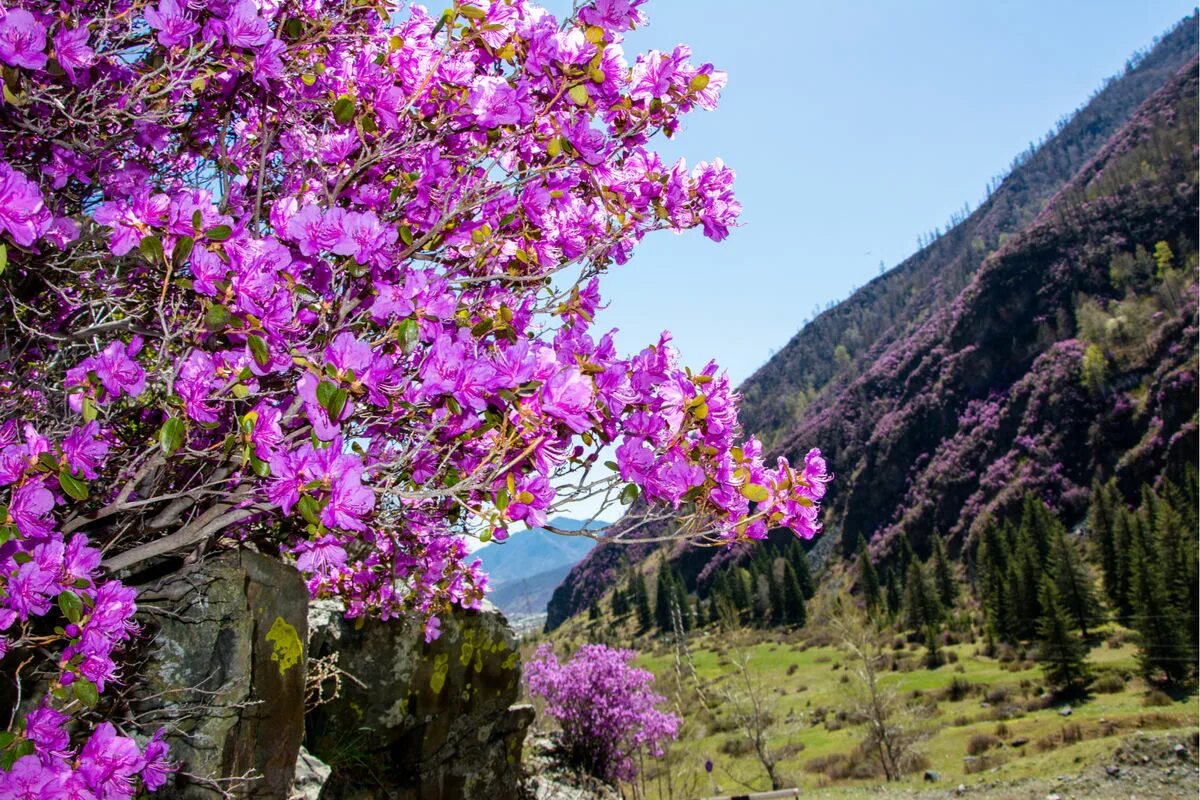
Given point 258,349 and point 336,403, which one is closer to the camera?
point 336,403

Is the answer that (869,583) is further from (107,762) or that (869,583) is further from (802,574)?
(107,762)

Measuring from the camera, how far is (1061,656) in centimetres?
3288

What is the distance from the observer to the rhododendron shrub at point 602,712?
12.4m

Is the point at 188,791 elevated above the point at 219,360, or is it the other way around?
the point at 219,360

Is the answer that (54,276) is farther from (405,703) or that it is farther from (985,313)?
(985,313)

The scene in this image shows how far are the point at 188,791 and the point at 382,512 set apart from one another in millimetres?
1500

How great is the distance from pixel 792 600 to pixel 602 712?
67.7 meters

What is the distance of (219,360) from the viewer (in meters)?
1.87

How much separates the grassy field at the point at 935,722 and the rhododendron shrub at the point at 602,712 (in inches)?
29.0

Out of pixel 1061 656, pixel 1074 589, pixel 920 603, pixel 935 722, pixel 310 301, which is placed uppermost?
pixel 310 301

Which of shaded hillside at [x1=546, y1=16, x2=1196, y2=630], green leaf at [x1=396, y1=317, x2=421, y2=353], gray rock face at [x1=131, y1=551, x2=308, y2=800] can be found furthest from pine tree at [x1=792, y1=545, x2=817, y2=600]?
green leaf at [x1=396, y1=317, x2=421, y2=353]

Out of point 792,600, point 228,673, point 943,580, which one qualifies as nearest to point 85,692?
point 228,673

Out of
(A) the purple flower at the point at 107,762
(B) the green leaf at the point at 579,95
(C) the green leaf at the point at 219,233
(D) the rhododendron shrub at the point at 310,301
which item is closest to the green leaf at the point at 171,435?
(D) the rhododendron shrub at the point at 310,301

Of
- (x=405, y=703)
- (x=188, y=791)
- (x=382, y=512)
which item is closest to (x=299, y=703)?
(x=188, y=791)
